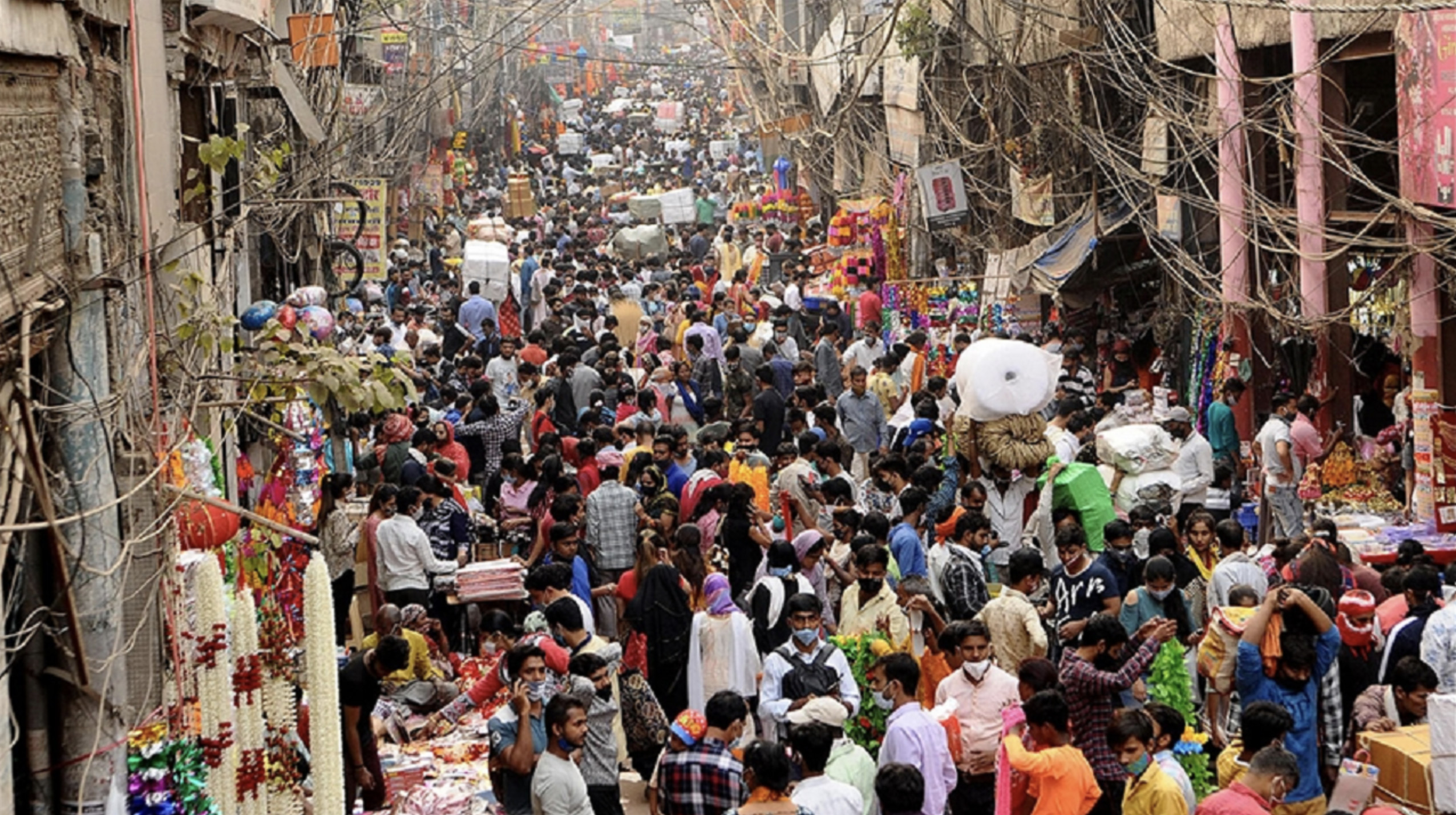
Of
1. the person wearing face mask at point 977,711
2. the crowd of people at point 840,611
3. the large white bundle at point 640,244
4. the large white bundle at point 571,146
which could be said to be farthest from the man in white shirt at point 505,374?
the large white bundle at point 571,146

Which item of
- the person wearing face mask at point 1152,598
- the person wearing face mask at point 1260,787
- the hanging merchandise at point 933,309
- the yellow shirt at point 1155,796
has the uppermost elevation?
the hanging merchandise at point 933,309

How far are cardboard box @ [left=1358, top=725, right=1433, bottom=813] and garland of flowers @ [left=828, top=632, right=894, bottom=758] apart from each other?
6.57ft

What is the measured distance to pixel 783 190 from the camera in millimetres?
45188

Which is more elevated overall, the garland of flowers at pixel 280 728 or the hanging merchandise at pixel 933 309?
the hanging merchandise at pixel 933 309

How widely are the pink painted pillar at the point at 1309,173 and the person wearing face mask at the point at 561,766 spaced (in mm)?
8528

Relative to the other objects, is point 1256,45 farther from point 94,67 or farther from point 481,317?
point 94,67

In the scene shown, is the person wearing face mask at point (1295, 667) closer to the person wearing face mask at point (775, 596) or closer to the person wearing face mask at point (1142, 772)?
the person wearing face mask at point (1142, 772)

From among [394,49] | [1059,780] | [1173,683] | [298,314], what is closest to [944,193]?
[298,314]

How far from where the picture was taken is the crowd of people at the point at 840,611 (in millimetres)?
7910

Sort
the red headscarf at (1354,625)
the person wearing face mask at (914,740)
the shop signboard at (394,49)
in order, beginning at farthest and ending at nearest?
the shop signboard at (394,49) → the red headscarf at (1354,625) → the person wearing face mask at (914,740)

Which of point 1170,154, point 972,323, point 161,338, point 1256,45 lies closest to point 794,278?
point 972,323

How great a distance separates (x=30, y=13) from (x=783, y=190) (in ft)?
126

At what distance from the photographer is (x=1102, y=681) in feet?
27.6

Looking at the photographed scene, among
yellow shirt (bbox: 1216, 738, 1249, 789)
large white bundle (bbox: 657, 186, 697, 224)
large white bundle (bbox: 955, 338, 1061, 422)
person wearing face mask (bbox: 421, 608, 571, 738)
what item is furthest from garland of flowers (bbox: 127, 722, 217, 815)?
large white bundle (bbox: 657, 186, 697, 224)
